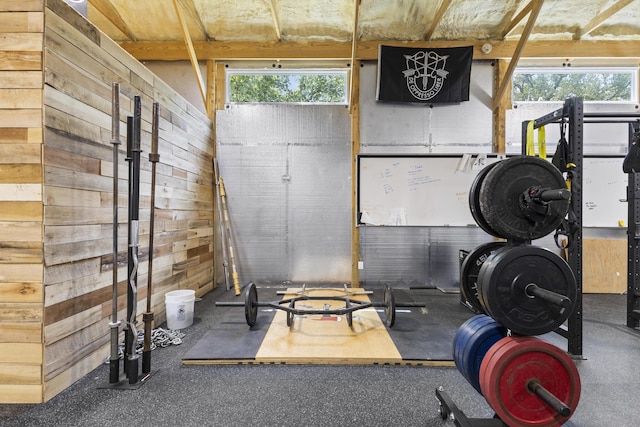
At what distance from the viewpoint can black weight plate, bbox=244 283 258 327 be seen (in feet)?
8.08

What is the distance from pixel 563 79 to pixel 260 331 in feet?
17.0

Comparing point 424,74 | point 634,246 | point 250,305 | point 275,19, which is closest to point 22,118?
point 250,305

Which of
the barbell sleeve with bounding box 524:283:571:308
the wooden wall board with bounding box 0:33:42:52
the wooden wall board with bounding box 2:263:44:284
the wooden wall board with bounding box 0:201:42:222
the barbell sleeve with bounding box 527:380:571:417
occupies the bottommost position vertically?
the barbell sleeve with bounding box 527:380:571:417

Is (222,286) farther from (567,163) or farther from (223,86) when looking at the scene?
(567,163)

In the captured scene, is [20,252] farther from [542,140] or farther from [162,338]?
[542,140]

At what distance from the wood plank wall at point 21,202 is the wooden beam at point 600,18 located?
5.40 m

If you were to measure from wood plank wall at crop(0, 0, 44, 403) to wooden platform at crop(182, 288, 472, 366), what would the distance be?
33.2 inches

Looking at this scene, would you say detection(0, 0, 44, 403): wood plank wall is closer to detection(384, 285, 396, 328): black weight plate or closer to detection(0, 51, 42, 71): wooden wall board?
detection(0, 51, 42, 71): wooden wall board

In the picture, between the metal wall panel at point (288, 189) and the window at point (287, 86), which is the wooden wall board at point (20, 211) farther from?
the window at point (287, 86)

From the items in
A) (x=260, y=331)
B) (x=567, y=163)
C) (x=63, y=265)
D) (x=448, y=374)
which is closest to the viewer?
(x=63, y=265)

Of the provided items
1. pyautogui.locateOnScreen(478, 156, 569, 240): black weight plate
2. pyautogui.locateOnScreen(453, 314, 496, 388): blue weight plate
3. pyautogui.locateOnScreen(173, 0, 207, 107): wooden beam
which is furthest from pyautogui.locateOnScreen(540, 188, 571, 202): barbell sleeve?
pyautogui.locateOnScreen(173, 0, 207, 107): wooden beam

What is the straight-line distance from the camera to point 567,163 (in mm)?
2133

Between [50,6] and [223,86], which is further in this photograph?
[223,86]

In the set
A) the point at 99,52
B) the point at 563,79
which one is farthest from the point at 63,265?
the point at 563,79
